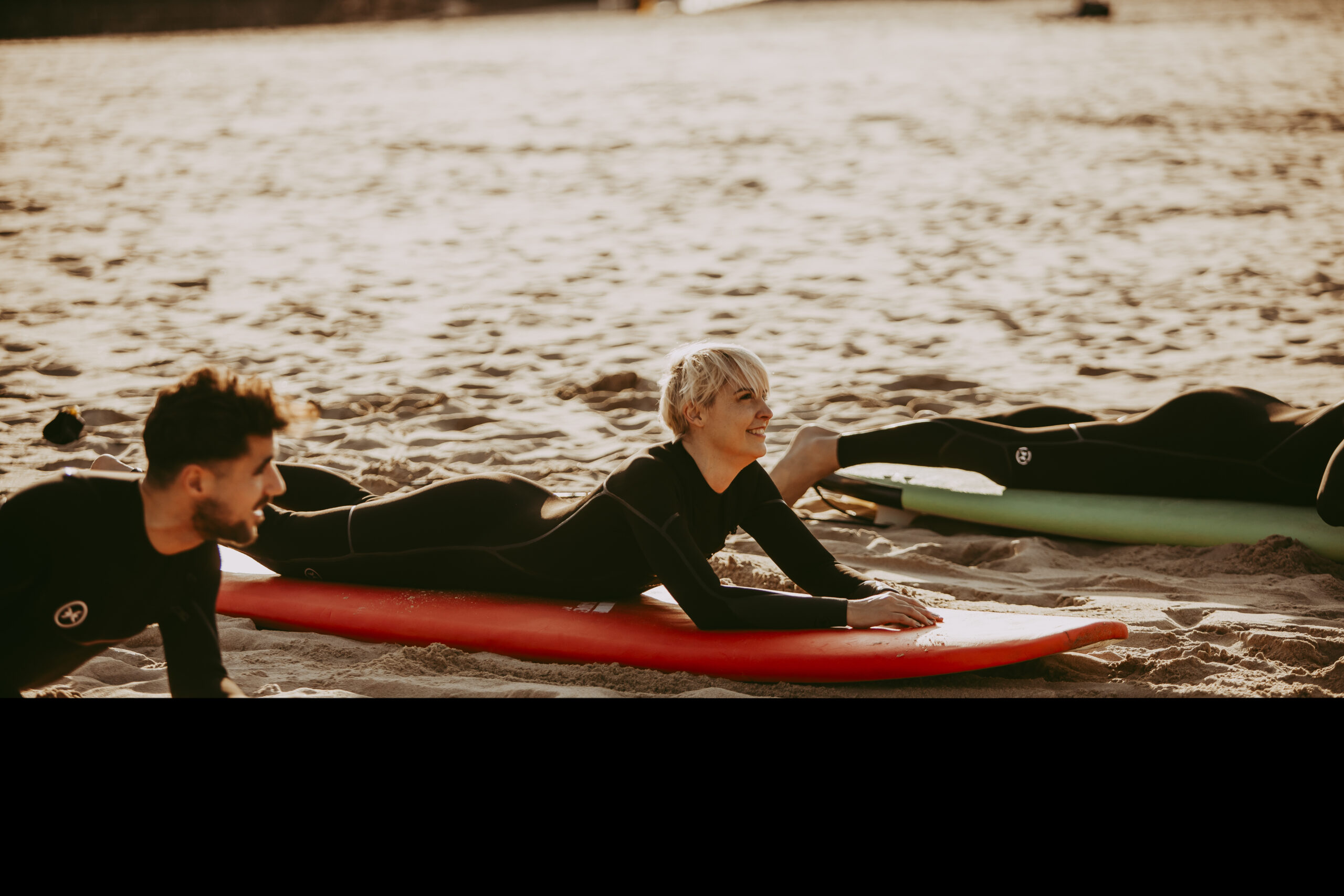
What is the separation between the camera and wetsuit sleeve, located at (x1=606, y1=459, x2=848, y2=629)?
2.63 m

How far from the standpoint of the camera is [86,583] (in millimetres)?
2031

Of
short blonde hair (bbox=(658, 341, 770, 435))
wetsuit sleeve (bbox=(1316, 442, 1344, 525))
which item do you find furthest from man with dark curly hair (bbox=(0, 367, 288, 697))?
wetsuit sleeve (bbox=(1316, 442, 1344, 525))

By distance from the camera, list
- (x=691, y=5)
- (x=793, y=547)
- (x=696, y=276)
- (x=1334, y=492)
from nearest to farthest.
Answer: (x=793, y=547)
(x=1334, y=492)
(x=696, y=276)
(x=691, y=5)

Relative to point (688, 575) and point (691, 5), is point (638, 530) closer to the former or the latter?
point (688, 575)

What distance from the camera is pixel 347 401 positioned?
5.09 m

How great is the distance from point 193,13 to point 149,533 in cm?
2231

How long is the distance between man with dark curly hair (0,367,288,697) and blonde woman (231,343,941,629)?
2.92 ft

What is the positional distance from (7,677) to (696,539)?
4.85ft

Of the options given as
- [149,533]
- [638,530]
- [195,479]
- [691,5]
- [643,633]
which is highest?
[691,5]

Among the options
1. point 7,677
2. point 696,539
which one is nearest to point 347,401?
point 696,539

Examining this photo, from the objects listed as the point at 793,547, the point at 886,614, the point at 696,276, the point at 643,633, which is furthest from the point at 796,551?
the point at 696,276

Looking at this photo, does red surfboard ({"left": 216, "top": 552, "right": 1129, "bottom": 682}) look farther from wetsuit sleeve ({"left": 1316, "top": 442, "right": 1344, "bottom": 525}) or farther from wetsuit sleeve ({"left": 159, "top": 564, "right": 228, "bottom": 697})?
wetsuit sleeve ({"left": 1316, "top": 442, "right": 1344, "bottom": 525})
